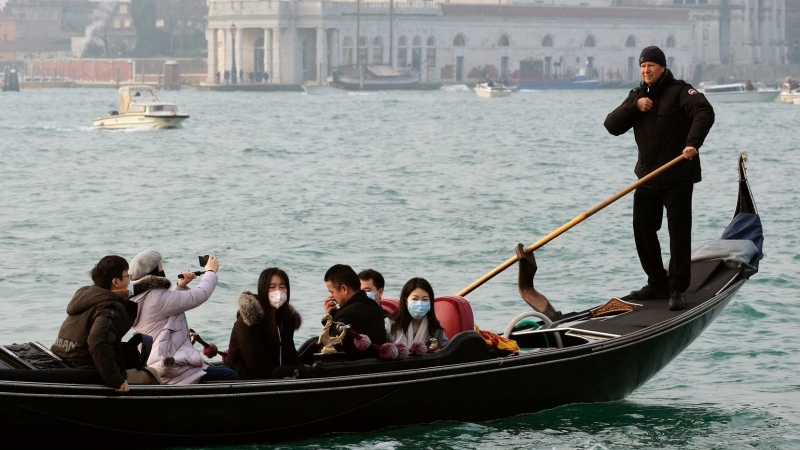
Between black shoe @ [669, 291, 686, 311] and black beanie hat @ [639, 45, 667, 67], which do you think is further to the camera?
black shoe @ [669, 291, 686, 311]

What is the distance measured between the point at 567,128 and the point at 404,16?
119 ft

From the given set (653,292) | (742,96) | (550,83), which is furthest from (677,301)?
(550,83)

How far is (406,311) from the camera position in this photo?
5.60 m

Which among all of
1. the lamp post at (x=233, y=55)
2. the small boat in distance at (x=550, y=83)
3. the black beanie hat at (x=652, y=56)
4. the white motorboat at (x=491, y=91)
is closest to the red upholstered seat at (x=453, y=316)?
the black beanie hat at (x=652, y=56)

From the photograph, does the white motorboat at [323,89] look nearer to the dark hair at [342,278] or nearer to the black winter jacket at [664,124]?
the black winter jacket at [664,124]

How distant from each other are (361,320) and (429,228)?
913cm

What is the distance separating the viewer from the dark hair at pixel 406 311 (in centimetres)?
553

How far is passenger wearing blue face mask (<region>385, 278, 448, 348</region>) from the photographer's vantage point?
18.2 feet

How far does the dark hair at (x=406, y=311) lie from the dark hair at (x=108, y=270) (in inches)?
44.7

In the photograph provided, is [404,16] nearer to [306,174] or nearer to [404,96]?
[404,96]

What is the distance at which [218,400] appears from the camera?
5180 mm

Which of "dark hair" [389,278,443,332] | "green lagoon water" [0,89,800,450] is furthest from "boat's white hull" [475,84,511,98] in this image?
"dark hair" [389,278,443,332]

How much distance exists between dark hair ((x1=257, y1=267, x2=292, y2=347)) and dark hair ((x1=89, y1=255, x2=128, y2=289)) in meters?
0.51

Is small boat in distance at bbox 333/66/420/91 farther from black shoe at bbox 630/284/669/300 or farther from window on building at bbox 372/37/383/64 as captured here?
black shoe at bbox 630/284/669/300
